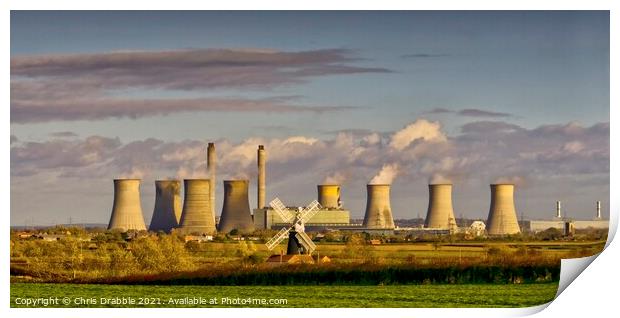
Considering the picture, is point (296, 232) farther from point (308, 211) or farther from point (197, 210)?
point (197, 210)

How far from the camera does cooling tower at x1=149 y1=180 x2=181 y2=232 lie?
2766 cm

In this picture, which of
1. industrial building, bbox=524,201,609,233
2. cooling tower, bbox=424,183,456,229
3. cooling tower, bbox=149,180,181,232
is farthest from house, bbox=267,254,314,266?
cooling tower, bbox=149,180,181,232

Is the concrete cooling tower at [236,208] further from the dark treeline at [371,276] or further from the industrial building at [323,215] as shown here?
the dark treeline at [371,276]

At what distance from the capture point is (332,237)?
81.8 feet

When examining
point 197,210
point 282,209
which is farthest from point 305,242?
point 197,210

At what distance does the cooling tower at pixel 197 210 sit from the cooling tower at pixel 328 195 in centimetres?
283

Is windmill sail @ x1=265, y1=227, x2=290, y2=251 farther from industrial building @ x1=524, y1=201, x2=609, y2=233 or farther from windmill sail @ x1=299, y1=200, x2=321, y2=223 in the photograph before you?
industrial building @ x1=524, y1=201, x2=609, y2=233

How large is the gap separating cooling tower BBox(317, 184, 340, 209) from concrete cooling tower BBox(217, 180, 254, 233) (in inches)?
108

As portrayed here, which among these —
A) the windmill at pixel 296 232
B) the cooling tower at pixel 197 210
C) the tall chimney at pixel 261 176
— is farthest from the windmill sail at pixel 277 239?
the cooling tower at pixel 197 210

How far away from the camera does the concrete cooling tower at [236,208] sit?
28.9 meters

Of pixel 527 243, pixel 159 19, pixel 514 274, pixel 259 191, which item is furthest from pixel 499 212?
pixel 159 19

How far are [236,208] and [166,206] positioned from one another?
154 centimetres
